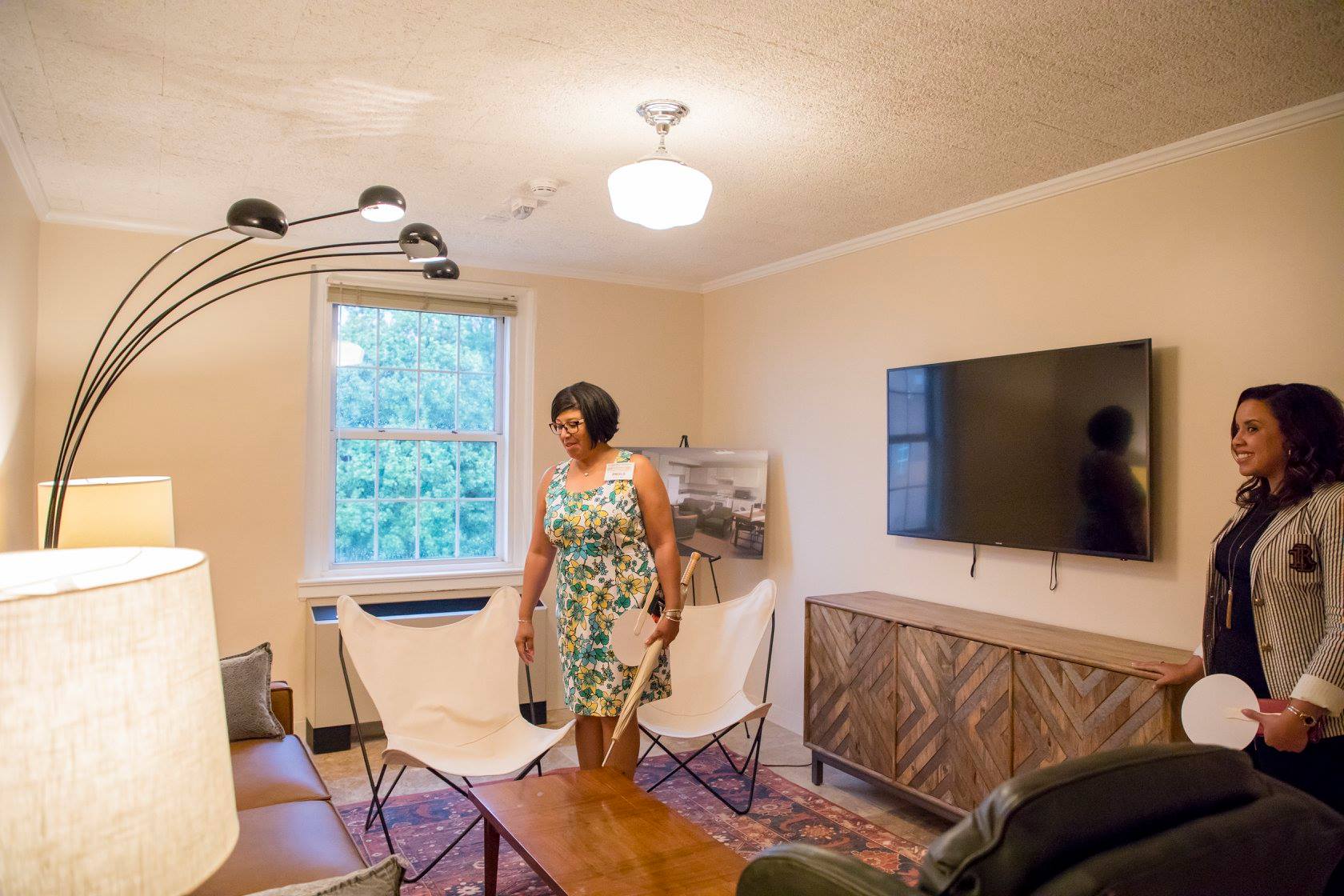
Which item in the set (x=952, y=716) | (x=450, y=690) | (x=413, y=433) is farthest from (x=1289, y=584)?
(x=413, y=433)

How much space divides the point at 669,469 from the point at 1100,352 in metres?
2.43

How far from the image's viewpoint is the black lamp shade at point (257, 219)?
2.29m

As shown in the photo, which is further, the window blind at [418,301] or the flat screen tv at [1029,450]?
the window blind at [418,301]

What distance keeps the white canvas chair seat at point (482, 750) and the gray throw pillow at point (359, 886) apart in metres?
1.65

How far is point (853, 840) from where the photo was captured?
325 centimetres

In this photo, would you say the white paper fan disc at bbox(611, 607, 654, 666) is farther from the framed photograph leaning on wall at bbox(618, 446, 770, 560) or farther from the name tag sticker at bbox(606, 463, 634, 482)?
the framed photograph leaning on wall at bbox(618, 446, 770, 560)

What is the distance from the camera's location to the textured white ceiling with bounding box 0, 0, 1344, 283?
2.16 meters

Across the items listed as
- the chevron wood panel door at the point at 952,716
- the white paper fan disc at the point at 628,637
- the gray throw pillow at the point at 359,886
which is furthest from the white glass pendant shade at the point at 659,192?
the gray throw pillow at the point at 359,886

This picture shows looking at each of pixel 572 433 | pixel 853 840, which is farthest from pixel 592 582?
pixel 853 840

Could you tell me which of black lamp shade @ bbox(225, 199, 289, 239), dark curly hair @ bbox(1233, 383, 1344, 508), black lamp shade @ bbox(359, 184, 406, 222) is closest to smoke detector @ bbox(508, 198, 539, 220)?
black lamp shade @ bbox(359, 184, 406, 222)

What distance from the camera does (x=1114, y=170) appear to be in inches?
124

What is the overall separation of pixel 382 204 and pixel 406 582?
9.15 ft

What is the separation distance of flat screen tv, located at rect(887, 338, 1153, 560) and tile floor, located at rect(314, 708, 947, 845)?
1134 mm

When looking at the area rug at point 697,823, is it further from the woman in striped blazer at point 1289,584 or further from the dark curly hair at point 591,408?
the dark curly hair at point 591,408
